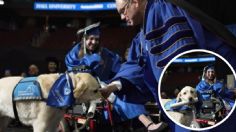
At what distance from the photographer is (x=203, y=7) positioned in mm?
854

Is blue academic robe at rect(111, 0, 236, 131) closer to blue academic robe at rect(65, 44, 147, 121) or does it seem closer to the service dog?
the service dog

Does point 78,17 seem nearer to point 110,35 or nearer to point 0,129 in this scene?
point 110,35

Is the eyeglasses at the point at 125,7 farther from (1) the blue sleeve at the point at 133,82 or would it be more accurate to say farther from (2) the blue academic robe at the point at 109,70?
(2) the blue academic robe at the point at 109,70

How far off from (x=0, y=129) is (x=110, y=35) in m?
13.7

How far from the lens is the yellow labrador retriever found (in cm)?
254

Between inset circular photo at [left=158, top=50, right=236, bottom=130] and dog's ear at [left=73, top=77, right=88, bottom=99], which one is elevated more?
inset circular photo at [left=158, top=50, right=236, bottom=130]

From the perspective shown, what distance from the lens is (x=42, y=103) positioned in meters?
2.71

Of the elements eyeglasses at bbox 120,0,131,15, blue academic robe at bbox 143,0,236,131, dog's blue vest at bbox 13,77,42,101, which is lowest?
dog's blue vest at bbox 13,77,42,101

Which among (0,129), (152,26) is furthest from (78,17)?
(152,26)

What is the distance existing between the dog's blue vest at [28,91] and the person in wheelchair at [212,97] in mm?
1978

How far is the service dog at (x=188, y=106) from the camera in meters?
0.81

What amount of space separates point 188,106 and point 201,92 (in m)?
0.04

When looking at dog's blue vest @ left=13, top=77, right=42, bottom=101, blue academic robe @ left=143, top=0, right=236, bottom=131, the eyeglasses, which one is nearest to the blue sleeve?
the eyeglasses

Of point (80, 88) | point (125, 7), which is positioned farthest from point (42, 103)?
point (125, 7)
